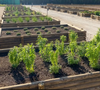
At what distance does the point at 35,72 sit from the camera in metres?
5.27

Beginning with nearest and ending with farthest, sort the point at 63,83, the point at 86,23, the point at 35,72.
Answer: the point at 63,83
the point at 35,72
the point at 86,23

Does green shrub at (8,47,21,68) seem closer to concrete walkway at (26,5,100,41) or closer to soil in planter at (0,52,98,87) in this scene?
soil in planter at (0,52,98,87)

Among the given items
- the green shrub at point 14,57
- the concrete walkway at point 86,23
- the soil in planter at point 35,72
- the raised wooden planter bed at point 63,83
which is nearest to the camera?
the raised wooden planter bed at point 63,83

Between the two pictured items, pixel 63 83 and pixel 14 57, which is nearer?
pixel 63 83

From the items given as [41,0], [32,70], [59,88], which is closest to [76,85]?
[59,88]

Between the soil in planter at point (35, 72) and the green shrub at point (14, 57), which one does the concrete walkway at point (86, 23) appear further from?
the green shrub at point (14, 57)

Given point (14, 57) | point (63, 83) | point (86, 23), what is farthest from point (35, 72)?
point (86, 23)

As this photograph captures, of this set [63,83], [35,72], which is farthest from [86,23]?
[63,83]

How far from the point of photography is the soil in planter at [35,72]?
4.83 m

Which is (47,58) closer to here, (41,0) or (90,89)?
(90,89)

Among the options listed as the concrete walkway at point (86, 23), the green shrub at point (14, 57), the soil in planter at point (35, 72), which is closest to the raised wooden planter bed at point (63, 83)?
the soil in planter at point (35, 72)

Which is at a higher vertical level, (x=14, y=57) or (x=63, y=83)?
(x=14, y=57)

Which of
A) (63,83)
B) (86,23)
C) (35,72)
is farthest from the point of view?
(86,23)

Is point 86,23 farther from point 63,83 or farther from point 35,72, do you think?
point 63,83
